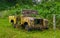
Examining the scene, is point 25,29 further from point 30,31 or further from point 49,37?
point 49,37

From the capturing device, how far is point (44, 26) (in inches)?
547

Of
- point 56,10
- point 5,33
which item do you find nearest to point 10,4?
point 56,10

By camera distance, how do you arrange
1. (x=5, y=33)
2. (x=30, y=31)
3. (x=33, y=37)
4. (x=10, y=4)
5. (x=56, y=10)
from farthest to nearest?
(x=10, y=4) < (x=56, y=10) < (x=30, y=31) < (x=5, y=33) < (x=33, y=37)

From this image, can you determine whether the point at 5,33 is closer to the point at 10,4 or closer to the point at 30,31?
the point at 30,31

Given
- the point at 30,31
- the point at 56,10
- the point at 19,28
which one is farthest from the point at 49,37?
the point at 56,10

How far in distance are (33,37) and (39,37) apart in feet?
0.96

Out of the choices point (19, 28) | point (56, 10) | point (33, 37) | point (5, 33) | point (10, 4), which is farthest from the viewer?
point (10, 4)

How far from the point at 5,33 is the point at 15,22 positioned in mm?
2938

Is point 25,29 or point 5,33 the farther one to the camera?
point 25,29

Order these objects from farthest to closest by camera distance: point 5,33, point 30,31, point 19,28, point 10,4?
point 10,4
point 19,28
point 30,31
point 5,33

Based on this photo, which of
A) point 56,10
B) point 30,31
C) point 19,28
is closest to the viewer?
point 30,31

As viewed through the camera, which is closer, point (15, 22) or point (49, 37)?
point (49, 37)

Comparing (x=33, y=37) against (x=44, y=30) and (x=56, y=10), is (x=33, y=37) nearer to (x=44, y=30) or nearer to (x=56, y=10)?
(x=44, y=30)

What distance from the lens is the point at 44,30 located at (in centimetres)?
1384
